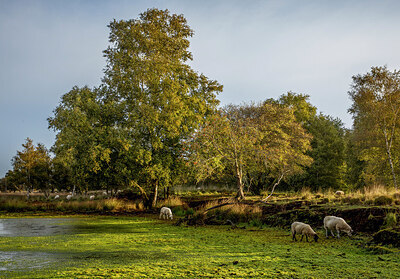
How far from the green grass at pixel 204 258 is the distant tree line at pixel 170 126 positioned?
9.62 m

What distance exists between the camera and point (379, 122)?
95.3ft

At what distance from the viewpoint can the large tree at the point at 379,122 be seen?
28.7m

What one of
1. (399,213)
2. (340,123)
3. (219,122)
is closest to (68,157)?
(219,122)

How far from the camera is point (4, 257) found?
27.0 feet

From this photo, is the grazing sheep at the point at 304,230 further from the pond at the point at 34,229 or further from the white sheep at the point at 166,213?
the white sheep at the point at 166,213

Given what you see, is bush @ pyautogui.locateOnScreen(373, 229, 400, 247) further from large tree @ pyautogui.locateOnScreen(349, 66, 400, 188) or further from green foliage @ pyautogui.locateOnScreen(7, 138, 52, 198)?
green foliage @ pyautogui.locateOnScreen(7, 138, 52, 198)

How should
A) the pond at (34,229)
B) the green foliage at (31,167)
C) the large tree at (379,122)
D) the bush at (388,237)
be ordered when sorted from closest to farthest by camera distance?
the bush at (388,237)
the pond at (34,229)
the large tree at (379,122)
the green foliage at (31,167)

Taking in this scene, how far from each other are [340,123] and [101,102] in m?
45.4

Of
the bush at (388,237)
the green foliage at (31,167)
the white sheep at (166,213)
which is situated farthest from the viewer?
the green foliage at (31,167)

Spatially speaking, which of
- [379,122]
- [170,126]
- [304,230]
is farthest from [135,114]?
[379,122]

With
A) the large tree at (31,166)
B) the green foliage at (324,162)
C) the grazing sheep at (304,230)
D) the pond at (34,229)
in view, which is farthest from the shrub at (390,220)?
the large tree at (31,166)

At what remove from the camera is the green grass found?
5938mm

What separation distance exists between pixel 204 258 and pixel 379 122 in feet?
91.7

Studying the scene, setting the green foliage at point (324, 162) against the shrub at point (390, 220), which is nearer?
the shrub at point (390, 220)
